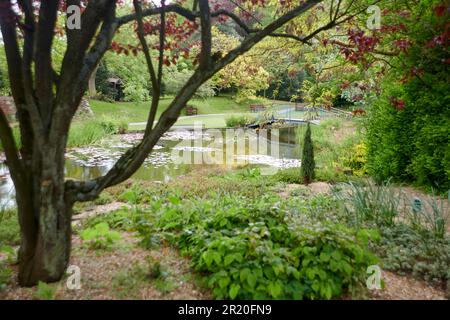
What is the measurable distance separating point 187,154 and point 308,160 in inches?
232

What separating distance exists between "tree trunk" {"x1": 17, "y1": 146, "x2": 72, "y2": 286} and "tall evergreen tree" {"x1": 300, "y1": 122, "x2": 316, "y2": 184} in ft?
19.8

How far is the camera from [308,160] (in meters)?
7.83

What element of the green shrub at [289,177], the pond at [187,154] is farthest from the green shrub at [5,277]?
the green shrub at [289,177]

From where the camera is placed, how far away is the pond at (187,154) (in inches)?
383

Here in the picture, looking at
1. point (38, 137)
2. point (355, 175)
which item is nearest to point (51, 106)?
point (38, 137)

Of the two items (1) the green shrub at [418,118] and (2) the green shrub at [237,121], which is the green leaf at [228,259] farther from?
(2) the green shrub at [237,121]

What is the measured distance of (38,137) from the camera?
2.39 meters

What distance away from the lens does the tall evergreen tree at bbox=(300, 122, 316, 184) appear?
7754mm

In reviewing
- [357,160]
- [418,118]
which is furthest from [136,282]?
[357,160]

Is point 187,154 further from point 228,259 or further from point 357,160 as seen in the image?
point 228,259

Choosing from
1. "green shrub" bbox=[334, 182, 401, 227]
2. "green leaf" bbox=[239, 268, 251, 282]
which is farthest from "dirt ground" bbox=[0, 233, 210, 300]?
"green shrub" bbox=[334, 182, 401, 227]

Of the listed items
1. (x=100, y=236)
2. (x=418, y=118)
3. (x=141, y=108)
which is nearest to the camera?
(x=100, y=236)

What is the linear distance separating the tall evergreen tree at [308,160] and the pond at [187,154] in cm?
179
